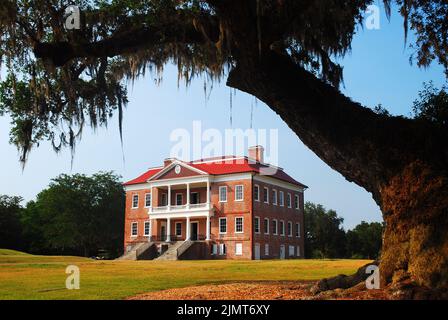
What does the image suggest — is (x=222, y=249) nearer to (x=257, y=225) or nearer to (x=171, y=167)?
(x=257, y=225)

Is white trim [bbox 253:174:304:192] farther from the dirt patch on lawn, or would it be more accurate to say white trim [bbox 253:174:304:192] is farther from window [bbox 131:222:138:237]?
the dirt patch on lawn

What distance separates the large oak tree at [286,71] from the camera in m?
7.23

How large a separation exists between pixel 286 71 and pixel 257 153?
1464 inches

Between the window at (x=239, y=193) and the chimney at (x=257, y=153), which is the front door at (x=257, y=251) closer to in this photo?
the window at (x=239, y=193)

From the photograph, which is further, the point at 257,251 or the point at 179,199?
the point at 179,199

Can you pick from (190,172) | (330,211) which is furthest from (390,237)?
(330,211)

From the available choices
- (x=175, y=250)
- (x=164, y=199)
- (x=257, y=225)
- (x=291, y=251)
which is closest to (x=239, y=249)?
(x=257, y=225)

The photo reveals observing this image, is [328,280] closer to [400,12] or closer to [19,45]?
[400,12]

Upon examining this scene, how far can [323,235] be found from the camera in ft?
196

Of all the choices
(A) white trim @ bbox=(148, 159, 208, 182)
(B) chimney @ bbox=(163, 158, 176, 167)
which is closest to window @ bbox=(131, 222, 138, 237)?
(A) white trim @ bbox=(148, 159, 208, 182)

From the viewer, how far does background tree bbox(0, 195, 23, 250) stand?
53.3 meters

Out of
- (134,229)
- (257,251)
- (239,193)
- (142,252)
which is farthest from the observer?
(134,229)
